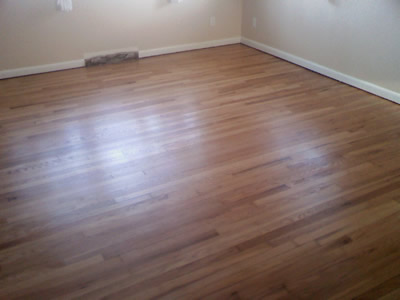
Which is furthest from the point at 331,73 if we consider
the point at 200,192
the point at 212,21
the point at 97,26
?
the point at 97,26

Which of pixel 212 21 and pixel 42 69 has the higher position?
pixel 212 21

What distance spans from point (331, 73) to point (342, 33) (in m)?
0.42

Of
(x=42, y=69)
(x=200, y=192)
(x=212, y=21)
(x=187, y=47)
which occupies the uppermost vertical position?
(x=212, y=21)

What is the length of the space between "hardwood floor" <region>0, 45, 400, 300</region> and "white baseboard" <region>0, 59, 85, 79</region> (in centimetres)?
44

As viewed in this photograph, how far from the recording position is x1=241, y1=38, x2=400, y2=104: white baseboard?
363 centimetres

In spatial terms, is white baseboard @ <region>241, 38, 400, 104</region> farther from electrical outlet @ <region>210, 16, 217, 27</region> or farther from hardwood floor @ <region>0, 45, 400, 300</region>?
electrical outlet @ <region>210, 16, 217, 27</region>

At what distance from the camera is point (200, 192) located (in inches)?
95.3

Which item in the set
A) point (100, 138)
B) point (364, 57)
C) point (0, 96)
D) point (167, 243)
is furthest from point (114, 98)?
point (364, 57)

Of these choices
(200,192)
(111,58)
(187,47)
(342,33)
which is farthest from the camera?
(187,47)

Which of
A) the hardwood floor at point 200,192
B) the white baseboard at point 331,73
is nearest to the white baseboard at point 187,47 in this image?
the white baseboard at point 331,73

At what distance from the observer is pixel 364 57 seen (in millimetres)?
3789

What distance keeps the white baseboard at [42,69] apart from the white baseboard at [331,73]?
89.6 inches

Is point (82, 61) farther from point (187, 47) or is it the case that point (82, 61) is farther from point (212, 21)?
point (212, 21)

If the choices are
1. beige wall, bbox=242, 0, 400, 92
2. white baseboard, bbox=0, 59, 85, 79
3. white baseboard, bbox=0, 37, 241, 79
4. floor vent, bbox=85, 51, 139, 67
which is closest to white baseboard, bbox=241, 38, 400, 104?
beige wall, bbox=242, 0, 400, 92
